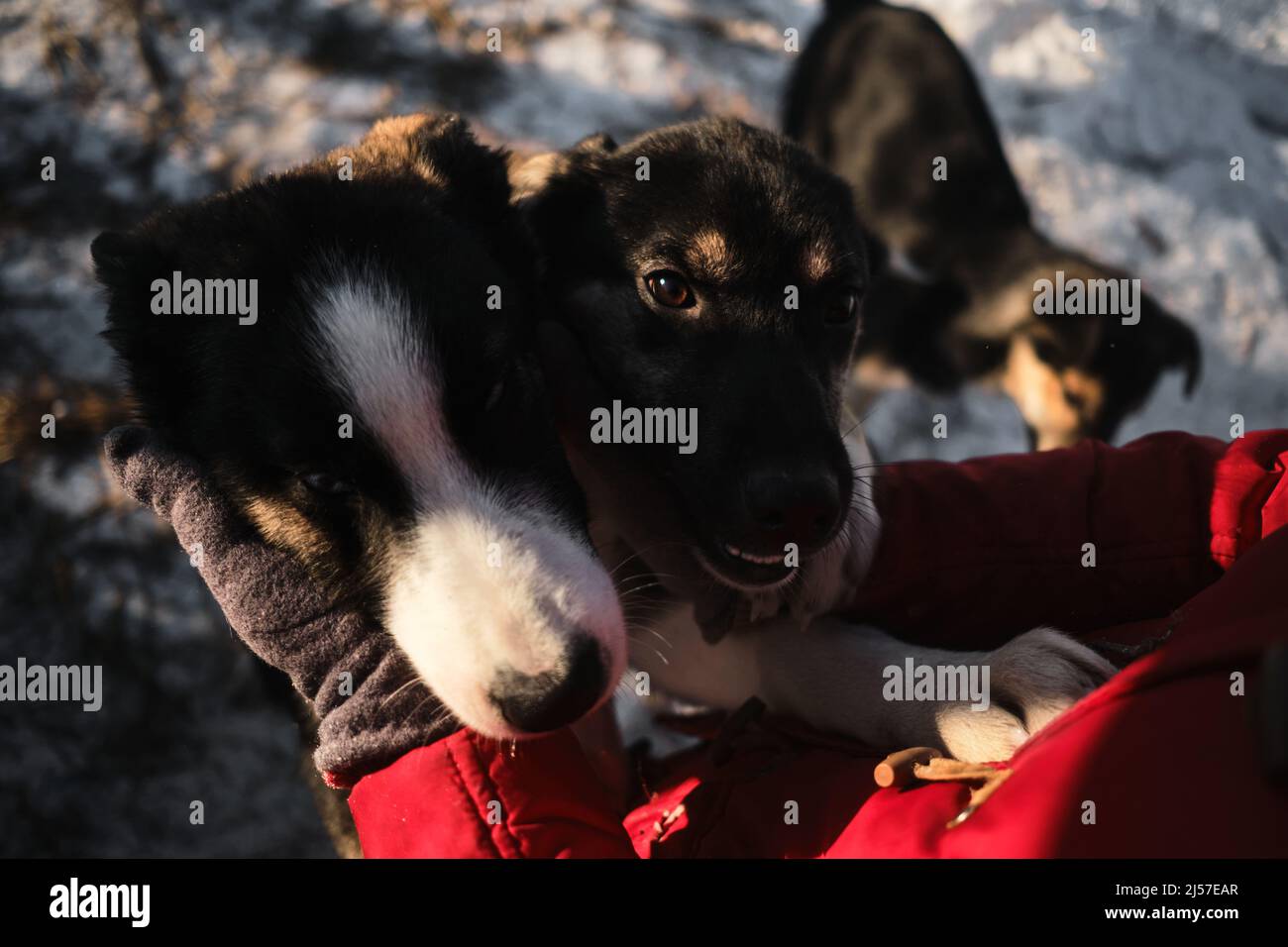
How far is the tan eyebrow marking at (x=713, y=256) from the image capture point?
1.78m

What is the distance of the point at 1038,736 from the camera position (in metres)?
1.28

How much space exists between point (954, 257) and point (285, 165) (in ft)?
7.36

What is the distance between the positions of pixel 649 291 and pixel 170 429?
0.85m

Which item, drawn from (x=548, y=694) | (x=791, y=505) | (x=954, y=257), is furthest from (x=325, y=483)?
(x=954, y=257)

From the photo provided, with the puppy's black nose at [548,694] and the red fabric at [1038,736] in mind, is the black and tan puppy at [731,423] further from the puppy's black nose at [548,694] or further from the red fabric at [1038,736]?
the puppy's black nose at [548,694]

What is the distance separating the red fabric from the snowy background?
1.66 metres

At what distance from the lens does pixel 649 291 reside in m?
1.83

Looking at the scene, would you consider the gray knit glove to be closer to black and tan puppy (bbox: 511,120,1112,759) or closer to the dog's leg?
black and tan puppy (bbox: 511,120,1112,759)

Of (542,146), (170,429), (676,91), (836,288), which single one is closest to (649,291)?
(836,288)

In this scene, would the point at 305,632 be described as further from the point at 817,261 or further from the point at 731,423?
the point at 817,261

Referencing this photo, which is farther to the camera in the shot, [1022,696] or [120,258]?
[120,258]

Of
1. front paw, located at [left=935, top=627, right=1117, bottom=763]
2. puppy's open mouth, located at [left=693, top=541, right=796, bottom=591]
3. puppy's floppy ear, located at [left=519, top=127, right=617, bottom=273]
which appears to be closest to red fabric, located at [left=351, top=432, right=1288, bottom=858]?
front paw, located at [left=935, top=627, right=1117, bottom=763]

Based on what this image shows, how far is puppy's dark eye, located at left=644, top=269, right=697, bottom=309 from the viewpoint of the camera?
5.98ft
